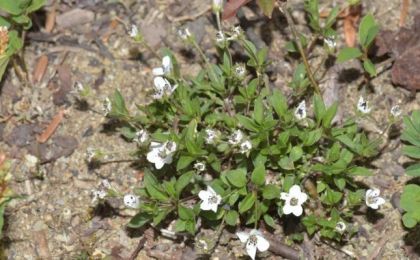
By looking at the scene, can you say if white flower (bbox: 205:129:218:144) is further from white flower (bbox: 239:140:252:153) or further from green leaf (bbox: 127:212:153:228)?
green leaf (bbox: 127:212:153:228)

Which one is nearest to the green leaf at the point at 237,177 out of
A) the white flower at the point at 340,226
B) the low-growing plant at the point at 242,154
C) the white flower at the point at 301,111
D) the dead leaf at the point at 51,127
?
the low-growing plant at the point at 242,154

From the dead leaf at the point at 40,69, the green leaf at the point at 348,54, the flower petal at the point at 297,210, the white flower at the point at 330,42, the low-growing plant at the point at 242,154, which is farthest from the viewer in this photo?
the dead leaf at the point at 40,69

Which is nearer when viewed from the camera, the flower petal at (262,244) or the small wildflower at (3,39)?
the flower petal at (262,244)

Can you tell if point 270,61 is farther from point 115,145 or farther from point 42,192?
point 42,192

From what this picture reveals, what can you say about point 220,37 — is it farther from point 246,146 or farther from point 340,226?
point 340,226

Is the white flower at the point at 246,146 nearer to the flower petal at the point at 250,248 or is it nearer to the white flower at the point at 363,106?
the flower petal at the point at 250,248

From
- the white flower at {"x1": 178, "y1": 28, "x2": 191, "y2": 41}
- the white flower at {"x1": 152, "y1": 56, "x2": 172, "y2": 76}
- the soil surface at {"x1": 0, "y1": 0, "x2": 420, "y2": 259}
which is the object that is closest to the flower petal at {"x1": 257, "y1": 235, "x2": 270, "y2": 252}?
the soil surface at {"x1": 0, "y1": 0, "x2": 420, "y2": 259}
